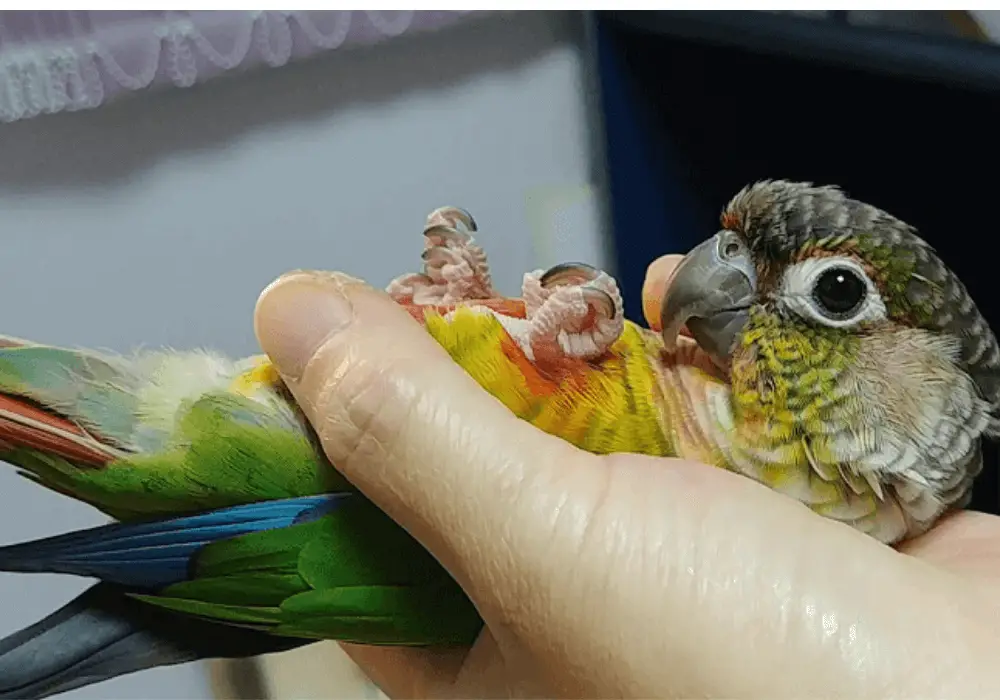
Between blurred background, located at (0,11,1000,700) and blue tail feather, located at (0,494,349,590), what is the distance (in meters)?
0.66

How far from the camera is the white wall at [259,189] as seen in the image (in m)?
1.28

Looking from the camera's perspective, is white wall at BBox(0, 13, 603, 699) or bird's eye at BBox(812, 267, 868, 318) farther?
white wall at BBox(0, 13, 603, 699)

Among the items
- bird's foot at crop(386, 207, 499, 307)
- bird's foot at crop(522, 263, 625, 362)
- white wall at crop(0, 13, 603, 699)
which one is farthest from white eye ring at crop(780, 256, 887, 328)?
white wall at crop(0, 13, 603, 699)

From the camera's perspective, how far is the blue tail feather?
0.62 metres

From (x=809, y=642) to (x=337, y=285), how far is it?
36 cm

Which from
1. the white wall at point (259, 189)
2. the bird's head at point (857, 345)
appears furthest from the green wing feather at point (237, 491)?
the white wall at point (259, 189)

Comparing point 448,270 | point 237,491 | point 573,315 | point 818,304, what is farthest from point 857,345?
point 237,491

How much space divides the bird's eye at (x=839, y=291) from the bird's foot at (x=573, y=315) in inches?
5.6

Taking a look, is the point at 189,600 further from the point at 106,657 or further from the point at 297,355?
the point at 297,355

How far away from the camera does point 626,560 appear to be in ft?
1.82

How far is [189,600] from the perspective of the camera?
0.63m

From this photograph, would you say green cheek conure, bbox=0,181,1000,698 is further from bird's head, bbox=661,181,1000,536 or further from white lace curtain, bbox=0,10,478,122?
white lace curtain, bbox=0,10,478,122

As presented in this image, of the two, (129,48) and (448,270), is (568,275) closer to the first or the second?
(448,270)
